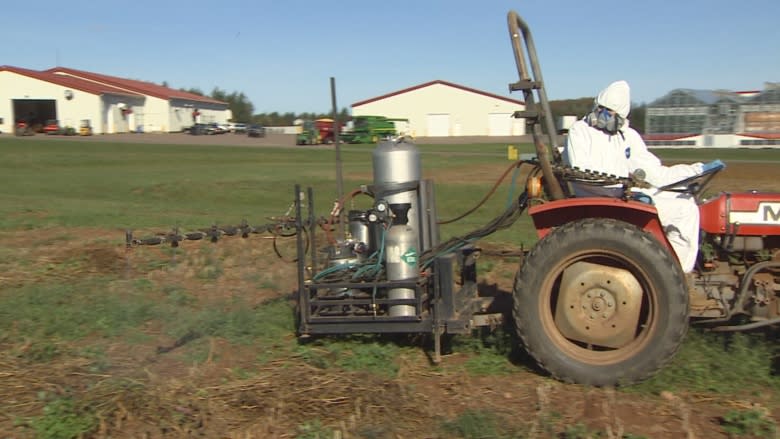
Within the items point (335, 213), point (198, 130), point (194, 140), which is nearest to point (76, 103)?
point (198, 130)

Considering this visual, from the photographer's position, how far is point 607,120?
16.2 ft

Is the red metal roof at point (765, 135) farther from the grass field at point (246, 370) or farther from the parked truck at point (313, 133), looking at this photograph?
the grass field at point (246, 370)

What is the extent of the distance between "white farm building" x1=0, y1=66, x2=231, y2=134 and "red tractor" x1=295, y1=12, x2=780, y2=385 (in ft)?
179

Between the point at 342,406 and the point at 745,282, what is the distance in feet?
8.25

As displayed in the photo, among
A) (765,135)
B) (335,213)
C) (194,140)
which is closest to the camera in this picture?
(335,213)

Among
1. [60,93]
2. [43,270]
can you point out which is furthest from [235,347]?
[60,93]

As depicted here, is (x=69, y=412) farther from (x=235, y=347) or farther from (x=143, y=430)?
(x=235, y=347)

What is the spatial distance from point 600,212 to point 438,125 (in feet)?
218

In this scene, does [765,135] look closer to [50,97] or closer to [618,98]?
[618,98]

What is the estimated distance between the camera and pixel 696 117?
135 ft

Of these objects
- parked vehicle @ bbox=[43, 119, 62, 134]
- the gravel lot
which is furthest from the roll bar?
parked vehicle @ bbox=[43, 119, 62, 134]

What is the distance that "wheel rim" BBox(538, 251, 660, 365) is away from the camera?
4508 millimetres

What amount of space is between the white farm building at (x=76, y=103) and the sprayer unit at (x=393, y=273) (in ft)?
178

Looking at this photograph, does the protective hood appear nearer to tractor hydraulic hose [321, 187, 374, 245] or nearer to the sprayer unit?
the sprayer unit
